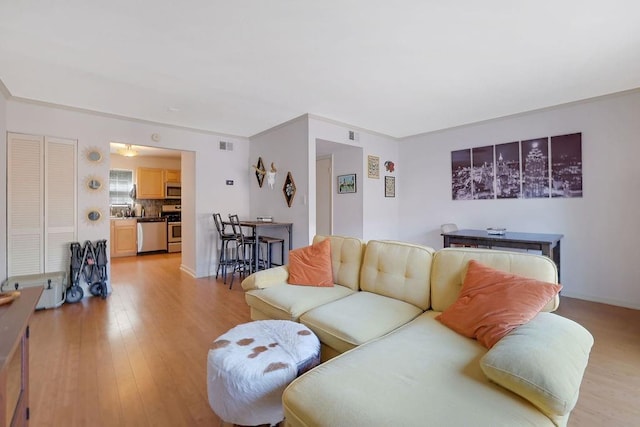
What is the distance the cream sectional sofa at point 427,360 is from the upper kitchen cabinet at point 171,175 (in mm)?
6327

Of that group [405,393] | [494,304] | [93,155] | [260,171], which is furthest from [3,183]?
[494,304]

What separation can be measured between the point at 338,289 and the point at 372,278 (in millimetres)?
304

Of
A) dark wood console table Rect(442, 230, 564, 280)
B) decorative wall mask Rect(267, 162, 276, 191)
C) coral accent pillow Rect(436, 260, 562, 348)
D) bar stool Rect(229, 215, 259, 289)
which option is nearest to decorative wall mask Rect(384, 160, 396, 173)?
dark wood console table Rect(442, 230, 564, 280)

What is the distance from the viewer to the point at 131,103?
11.7 feet

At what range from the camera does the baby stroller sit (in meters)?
3.66

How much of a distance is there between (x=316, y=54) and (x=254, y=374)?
7.73 ft

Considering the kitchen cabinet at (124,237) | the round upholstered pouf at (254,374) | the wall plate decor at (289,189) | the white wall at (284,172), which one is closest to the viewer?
the round upholstered pouf at (254,374)

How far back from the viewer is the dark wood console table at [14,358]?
0.87 meters

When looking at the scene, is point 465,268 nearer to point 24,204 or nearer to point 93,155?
point 93,155

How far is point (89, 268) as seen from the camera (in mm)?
3816

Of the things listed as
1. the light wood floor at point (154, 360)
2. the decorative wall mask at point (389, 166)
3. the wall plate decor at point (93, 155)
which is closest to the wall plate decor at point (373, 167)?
the decorative wall mask at point (389, 166)

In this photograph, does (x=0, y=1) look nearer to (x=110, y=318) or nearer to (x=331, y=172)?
(x=110, y=318)

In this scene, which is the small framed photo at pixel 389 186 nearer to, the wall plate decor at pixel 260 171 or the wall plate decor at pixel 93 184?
the wall plate decor at pixel 260 171

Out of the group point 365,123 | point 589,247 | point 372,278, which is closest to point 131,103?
point 365,123
